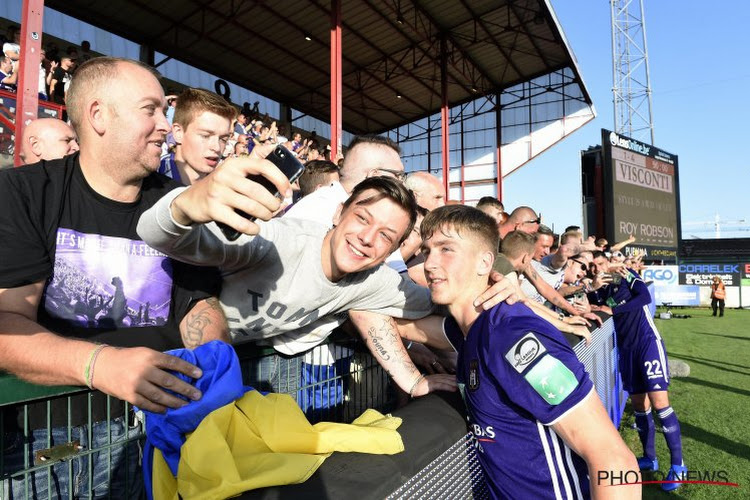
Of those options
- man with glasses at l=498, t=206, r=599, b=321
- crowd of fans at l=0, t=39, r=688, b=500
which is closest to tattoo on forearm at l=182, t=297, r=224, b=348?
crowd of fans at l=0, t=39, r=688, b=500

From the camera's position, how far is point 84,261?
157cm

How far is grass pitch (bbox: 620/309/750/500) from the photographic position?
4.21m

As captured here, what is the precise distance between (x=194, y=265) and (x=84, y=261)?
1.25 feet

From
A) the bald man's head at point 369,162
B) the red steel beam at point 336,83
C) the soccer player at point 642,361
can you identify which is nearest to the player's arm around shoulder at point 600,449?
the bald man's head at point 369,162

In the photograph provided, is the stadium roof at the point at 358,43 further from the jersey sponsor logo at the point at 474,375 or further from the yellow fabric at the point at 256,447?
the yellow fabric at the point at 256,447

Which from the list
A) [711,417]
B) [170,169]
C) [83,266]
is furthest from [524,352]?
[711,417]

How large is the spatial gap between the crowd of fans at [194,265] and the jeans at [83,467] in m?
0.23

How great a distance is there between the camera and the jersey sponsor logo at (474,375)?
174cm

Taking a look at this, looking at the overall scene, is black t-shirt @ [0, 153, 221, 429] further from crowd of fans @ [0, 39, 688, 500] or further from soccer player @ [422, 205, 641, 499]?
soccer player @ [422, 205, 641, 499]

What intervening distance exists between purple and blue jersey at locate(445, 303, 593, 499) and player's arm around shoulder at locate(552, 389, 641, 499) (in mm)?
35

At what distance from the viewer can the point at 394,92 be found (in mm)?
23156

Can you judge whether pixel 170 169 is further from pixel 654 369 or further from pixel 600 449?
pixel 654 369

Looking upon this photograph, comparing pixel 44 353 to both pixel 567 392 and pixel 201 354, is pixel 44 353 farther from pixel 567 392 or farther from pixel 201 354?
pixel 567 392

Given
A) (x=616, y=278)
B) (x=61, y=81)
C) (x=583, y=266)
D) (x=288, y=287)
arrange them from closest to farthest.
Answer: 1. (x=288, y=287)
2. (x=616, y=278)
3. (x=583, y=266)
4. (x=61, y=81)
